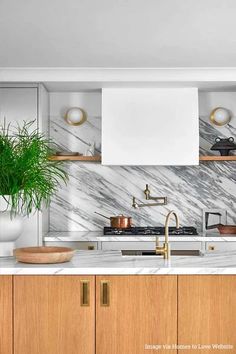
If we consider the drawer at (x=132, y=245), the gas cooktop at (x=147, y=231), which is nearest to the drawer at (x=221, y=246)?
the gas cooktop at (x=147, y=231)

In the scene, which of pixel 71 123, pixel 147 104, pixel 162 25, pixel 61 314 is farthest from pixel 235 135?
pixel 61 314

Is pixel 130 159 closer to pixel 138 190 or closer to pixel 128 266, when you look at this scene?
pixel 138 190

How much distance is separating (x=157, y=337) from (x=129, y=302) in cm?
26

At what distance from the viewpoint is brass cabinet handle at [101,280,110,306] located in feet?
11.4

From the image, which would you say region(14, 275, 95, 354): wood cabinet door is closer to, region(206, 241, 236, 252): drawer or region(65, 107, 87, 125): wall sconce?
region(206, 241, 236, 252): drawer

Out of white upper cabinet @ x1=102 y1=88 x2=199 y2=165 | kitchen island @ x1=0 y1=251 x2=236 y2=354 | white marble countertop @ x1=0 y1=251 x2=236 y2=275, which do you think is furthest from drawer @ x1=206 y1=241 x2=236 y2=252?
kitchen island @ x1=0 y1=251 x2=236 y2=354

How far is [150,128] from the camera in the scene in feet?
20.4

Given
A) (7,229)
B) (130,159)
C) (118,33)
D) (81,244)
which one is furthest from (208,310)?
(130,159)

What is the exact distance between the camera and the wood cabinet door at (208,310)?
3.48 m

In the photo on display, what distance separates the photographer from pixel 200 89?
6434mm

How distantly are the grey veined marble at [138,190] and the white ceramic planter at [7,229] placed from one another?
2592 mm

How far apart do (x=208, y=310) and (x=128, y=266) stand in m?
0.52

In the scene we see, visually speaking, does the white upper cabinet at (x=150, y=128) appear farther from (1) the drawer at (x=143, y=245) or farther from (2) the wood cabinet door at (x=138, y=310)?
(2) the wood cabinet door at (x=138, y=310)

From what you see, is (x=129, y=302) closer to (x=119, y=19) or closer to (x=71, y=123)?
(x=119, y=19)
